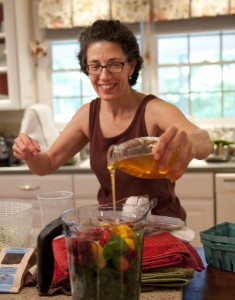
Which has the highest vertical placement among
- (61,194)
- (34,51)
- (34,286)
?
(34,51)

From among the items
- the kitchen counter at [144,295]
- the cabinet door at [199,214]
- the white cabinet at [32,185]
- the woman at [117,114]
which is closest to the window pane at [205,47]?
the cabinet door at [199,214]

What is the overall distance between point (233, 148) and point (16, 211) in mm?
1915

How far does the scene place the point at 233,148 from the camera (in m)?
2.88

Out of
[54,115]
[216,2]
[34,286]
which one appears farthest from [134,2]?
[34,286]

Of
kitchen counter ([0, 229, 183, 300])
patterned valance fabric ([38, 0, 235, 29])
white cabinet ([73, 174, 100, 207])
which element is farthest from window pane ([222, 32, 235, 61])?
kitchen counter ([0, 229, 183, 300])

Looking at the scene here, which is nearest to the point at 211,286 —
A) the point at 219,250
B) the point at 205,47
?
the point at 219,250

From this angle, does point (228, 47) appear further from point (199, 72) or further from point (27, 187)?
point (27, 187)

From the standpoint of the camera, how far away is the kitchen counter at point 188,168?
2645 millimetres

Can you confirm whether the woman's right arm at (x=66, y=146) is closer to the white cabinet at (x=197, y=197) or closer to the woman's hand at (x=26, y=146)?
the woman's hand at (x=26, y=146)

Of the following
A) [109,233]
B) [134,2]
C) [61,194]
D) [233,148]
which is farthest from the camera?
[134,2]

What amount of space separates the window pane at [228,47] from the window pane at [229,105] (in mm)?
284

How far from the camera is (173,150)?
0.95 metres

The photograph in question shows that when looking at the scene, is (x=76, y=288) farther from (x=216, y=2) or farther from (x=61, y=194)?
(x=216, y=2)

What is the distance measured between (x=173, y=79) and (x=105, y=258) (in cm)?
273
